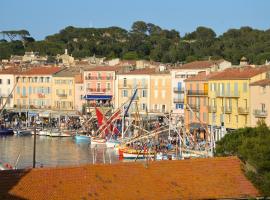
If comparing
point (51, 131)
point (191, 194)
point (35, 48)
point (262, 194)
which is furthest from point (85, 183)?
point (35, 48)

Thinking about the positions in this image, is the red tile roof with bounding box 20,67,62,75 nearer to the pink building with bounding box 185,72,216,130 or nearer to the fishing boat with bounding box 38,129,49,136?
the fishing boat with bounding box 38,129,49,136

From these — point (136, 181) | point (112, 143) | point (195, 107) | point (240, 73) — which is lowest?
point (136, 181)

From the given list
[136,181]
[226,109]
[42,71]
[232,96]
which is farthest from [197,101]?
[136,181]

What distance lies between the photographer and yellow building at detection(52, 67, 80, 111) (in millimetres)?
86125

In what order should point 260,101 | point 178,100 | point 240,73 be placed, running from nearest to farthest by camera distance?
point 260,101
point 240,73
point 178,100

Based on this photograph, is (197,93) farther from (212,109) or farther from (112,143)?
(112,143)

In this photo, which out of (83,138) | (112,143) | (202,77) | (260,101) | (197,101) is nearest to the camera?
(260,101)

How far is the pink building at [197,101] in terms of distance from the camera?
6195cm

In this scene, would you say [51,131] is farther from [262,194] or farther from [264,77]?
[262,194]

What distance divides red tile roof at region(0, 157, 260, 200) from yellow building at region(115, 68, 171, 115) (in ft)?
166

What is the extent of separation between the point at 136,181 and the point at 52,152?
1313 inches

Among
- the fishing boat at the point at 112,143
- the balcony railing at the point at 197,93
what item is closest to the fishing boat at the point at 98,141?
the fishing boat at the point at 112,143

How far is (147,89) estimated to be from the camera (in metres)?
78.2

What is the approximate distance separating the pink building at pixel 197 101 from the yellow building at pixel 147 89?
28.7 ft
